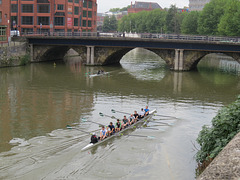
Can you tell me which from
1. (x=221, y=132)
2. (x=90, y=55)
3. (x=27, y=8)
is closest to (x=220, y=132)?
(x=221, y=132)

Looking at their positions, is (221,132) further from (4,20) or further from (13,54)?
(4,20)

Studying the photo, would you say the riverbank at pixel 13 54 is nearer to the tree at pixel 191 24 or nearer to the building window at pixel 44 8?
the building window at pixel 44 8

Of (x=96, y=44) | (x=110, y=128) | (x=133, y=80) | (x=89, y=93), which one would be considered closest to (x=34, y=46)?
(x=96, y=44)

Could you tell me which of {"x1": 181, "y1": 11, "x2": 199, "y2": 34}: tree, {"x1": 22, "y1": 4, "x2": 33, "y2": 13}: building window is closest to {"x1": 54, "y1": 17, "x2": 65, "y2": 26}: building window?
{"x1": 22, "y1": 4, "x2": 33, "y2": 13}: building window

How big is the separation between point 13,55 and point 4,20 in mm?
7190

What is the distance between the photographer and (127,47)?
71.5 meters

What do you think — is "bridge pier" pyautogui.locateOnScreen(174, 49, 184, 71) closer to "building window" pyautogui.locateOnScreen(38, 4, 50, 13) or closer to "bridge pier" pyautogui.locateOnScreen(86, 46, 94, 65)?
"bridge pier" pyautogui.locateOnScreen(86, 46, 94, 65)

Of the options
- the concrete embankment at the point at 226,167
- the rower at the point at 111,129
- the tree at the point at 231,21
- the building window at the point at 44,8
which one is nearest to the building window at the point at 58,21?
the building window at the point at 44,8

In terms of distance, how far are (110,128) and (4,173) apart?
1022 centimetres

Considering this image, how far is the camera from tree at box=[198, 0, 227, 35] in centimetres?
11000

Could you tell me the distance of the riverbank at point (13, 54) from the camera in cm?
6756

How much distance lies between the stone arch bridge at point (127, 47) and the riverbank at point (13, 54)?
376 centimetres

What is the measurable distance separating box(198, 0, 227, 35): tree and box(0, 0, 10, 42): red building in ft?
204

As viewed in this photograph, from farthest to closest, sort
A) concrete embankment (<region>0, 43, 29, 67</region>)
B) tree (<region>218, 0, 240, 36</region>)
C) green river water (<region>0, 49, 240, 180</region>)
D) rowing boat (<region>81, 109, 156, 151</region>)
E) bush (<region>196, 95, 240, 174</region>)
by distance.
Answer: tree (<region>218, 0, 240, 36</region>) → concrete embankment (<region>0, 43, 29, 67</region>) → rowing boat (<region>81, 109, 156, 151</region>) → green river water (<region>0, 49, 240, 180</region>) → bush (<region>196, 95, 240, 174</region>)
